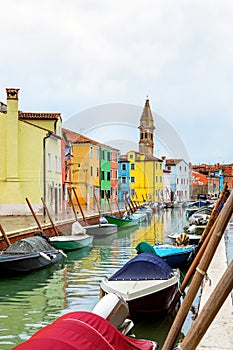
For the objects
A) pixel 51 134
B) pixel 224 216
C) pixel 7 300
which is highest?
pixel 51 134

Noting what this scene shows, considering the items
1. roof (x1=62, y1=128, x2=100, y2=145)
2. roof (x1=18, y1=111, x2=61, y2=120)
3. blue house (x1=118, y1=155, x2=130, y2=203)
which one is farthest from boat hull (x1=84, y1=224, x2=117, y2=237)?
blue house (x1=118, y1=155, x2=130, y2=203)

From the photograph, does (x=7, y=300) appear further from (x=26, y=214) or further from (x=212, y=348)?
(x=26, y=214)

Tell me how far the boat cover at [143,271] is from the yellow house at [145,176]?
50.5m

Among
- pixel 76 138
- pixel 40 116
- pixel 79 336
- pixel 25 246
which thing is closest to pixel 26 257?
pixel 25 246

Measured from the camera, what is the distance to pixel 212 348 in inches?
214

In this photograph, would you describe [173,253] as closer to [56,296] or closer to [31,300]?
[56,296]

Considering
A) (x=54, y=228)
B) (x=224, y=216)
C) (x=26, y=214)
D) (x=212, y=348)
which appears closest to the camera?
(x=224, y=216)

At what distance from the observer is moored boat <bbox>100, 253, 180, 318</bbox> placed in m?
8.29

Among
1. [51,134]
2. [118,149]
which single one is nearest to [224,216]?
[51,134]

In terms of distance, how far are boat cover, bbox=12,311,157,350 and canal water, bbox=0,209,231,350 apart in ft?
9.96

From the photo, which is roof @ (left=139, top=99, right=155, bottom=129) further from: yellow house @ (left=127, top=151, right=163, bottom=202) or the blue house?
the blue house

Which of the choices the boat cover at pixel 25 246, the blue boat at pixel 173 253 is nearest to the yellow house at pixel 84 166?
the boat cover at pixel 25 246

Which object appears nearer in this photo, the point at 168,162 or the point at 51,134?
the point at 51,134

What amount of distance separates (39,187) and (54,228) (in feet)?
25.5
